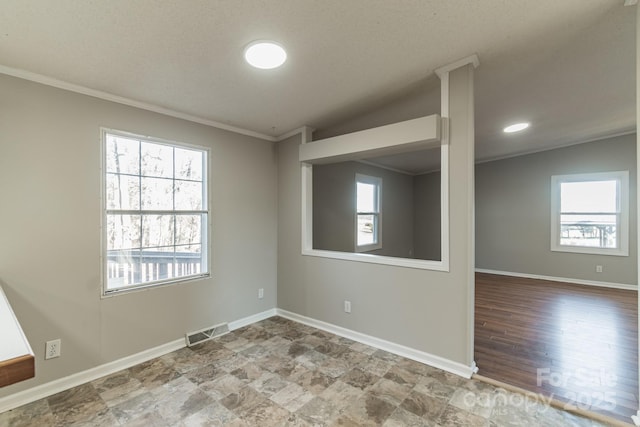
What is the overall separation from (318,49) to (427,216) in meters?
6.21

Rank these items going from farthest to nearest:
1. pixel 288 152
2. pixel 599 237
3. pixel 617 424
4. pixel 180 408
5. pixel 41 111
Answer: pixel 599 237, pixel 288 152, pixel 41 111, pixel 180 408, pixel 617 424

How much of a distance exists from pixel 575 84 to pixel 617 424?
9.49ft

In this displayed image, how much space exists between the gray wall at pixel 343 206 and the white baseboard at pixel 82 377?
8.00 ft

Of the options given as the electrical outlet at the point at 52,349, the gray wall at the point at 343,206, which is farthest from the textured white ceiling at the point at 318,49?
the electrical outlet at the point at 52,349

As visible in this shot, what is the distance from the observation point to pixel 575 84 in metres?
2.84

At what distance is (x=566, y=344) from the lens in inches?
113

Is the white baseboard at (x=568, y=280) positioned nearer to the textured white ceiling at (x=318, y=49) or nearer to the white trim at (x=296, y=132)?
the textured white ceiling at (x=318, y=49)

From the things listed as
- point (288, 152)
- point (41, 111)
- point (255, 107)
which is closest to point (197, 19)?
point (255, 107)

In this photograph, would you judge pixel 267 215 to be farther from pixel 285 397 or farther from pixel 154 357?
pixel 285 397

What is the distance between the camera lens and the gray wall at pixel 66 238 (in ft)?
6.59

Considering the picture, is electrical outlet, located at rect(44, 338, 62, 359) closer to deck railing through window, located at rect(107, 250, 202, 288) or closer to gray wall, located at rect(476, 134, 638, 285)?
deck railing through window, located at rect(107, 250, 202, 288)

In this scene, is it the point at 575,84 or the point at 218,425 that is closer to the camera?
the point at 218,425

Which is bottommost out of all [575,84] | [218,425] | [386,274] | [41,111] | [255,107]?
[218,425]

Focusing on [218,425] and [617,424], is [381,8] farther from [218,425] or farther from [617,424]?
[617,424]
